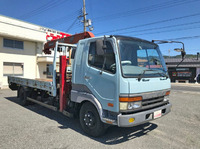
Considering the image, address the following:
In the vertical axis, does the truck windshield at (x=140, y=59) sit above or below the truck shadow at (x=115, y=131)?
above

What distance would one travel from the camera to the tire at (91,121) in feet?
11.6

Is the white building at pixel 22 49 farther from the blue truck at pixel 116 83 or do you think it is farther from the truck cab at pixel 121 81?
the truck cab at pixel 121 81

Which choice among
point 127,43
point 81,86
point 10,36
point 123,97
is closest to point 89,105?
point 81,86

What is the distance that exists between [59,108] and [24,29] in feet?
45.8

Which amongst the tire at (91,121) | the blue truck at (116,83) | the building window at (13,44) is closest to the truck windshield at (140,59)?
the blue truck at (116,83)

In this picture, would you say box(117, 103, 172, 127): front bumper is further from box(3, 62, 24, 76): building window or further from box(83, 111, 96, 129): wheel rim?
box(3, 62, 24, 76): building window

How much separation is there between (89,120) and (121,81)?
1.39 m

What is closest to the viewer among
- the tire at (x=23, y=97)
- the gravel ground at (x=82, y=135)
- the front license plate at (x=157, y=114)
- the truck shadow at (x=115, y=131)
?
the gravel ground at (x=82, y=135)

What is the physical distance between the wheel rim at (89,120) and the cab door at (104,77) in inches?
20.6

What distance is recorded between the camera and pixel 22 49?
52.9 feet

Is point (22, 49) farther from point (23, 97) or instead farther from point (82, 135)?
point (82, 135)

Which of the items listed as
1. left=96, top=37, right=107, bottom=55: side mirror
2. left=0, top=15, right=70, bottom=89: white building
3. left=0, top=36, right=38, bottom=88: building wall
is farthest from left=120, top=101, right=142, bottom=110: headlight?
left=0, top=36, right=38, bottom=88: building wall

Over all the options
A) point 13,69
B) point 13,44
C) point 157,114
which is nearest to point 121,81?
point 157,114

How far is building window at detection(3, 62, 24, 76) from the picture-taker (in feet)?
48.8
